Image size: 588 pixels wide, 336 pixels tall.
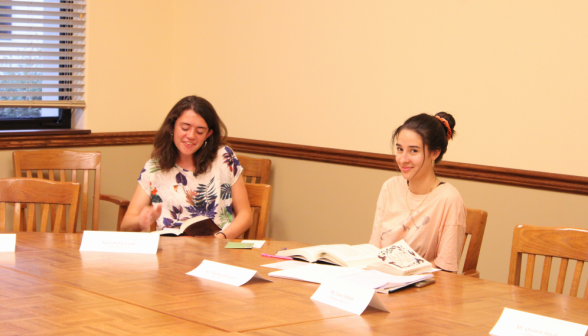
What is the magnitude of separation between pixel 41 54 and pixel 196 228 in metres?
1.84

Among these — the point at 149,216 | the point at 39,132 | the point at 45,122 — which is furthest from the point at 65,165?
the point at 149,216

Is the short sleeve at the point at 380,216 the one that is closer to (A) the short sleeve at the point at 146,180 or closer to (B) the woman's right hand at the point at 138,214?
(B) the woman's right hand at the point at 138,214

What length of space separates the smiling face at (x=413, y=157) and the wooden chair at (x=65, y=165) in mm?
1711

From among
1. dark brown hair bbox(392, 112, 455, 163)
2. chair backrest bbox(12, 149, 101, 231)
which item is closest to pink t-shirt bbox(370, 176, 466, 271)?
dark brown hair bbox(392, 112, 455, 163)

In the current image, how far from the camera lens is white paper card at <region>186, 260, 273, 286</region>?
5.84 ft

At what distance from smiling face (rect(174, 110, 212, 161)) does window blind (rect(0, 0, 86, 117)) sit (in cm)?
121

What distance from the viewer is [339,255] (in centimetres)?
204

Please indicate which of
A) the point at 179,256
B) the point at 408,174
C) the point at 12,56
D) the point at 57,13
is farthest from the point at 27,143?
the point at 408,174

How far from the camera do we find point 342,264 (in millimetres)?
2014

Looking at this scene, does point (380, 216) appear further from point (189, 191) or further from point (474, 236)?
point (189, 191)

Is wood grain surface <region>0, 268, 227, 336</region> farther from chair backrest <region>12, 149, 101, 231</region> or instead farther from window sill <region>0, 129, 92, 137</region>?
window sill <region>0, 129, 92, 137</region>

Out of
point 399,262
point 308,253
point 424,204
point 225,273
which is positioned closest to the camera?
point 225,273

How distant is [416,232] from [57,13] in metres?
2.56

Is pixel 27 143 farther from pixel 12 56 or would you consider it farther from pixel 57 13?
pixel 57 13
